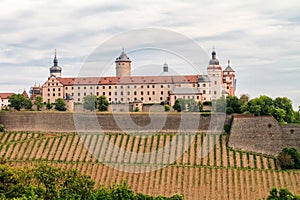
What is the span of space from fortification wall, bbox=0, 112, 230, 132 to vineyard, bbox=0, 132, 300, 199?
185cm

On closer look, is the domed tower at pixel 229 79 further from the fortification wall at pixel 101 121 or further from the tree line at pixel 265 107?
the fortification wall at pixel 101 121

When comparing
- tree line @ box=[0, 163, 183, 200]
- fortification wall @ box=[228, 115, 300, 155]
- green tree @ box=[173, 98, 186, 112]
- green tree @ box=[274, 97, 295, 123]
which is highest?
green tree @ box=[173, 98, 186, 112]

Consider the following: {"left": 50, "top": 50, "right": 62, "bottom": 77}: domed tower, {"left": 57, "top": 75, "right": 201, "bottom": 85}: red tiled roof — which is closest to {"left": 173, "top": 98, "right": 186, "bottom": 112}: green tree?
{"left": 57, "top": 75, "right": 201, "bottom": 85}: red tiled roof

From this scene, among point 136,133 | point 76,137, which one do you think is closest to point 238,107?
point 136,133

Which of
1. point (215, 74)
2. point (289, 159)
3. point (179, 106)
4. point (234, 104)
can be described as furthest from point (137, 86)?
point (289, 159)

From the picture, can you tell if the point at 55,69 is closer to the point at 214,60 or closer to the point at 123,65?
the point at 123,65

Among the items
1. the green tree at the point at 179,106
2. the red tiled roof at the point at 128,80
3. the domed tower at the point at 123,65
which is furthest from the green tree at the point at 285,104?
the domed tower at the point at 123,65

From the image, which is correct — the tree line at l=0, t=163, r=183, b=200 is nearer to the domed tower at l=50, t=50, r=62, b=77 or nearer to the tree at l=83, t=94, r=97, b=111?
the tree at l=83, t=94, r=97, b=111

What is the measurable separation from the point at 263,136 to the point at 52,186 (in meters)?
25.6

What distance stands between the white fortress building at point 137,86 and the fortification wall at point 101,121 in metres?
30.5

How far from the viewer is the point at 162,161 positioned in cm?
5403

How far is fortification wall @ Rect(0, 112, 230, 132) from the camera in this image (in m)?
62.8

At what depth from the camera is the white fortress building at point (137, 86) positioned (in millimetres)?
97750

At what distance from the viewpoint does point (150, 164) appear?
53438 mm
